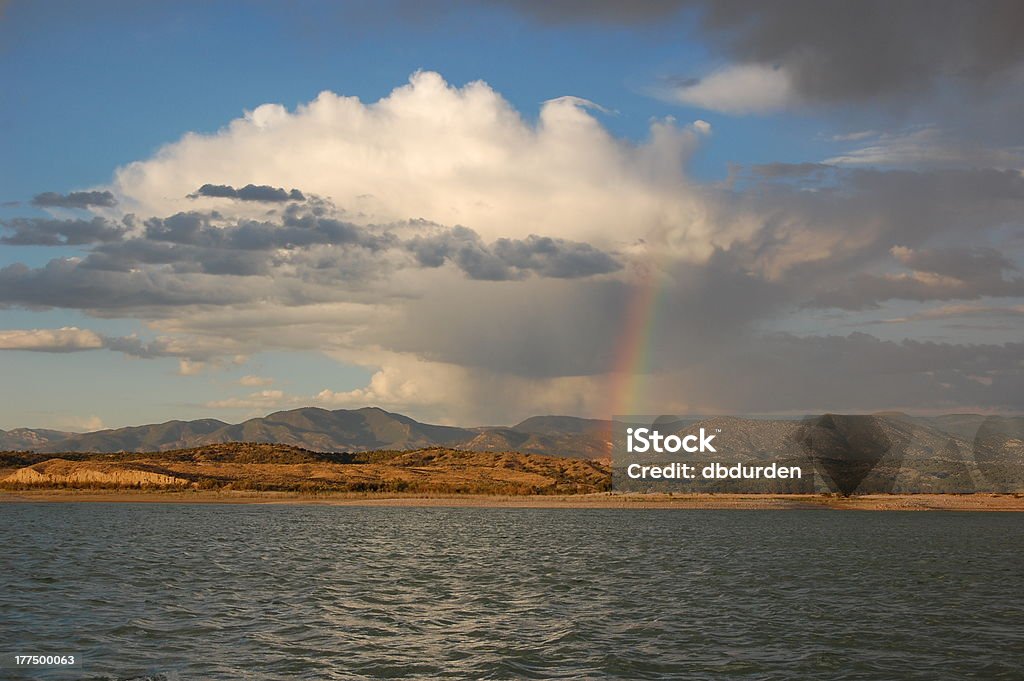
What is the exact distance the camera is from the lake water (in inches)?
1284

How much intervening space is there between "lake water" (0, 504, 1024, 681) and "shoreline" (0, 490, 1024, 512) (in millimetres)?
68076

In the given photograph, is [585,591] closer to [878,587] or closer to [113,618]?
[878,587]

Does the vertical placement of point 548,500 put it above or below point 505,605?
below

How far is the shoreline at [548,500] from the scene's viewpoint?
538ft

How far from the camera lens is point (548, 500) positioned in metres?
173

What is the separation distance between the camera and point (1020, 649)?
36406 millimetres

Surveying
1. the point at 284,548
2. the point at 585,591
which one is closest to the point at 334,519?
the point at 284,548

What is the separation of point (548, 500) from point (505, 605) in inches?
5017

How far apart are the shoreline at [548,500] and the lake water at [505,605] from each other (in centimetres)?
6808

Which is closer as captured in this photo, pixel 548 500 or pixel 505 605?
Result: pixel 505 605

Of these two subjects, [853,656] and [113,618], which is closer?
[853,656]

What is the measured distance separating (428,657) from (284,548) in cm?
4691

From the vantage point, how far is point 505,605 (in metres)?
46.5

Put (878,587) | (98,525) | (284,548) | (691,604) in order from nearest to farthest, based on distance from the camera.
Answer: (691,604) < (878,587) < (284,548) < (98,525)
